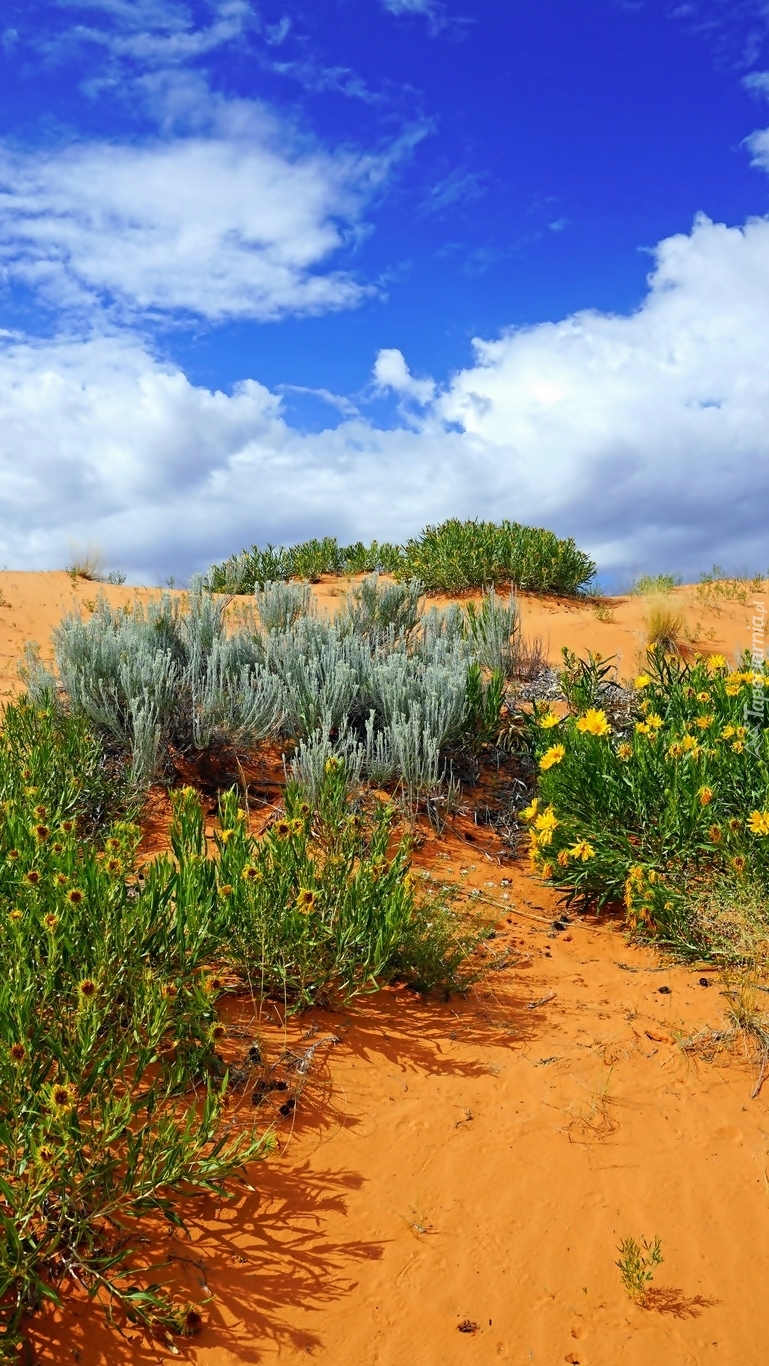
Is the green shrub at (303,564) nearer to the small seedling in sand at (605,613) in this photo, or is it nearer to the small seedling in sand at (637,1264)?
the small seedling in sand at (605,613)

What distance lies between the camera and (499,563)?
13711 mm

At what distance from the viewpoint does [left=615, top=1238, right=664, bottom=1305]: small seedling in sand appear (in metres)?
2.73

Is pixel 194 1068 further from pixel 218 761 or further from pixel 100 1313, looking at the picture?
pixel 218 761

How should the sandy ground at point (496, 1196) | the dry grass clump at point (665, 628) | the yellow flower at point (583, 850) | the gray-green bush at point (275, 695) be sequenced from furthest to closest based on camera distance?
the dry grass clump at point (665, 628) → the gray-green bush at point (275, 695) → the yellow flower at point (583, 850) → the sandy ground at point (496, 1196)

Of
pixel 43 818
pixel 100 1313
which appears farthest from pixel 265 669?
pixel 100 1313

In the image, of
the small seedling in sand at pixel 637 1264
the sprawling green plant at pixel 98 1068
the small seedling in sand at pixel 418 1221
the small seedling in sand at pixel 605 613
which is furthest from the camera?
the small seedling in sand at pixel 605 613

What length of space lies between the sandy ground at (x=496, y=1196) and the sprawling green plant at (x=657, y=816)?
0.43 meters

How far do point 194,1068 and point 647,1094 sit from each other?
1650 millimetres

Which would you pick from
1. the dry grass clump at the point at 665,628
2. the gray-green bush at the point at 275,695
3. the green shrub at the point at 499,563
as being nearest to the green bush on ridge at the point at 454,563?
the green shrub at the point at 499,563

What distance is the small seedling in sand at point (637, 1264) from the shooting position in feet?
8.96

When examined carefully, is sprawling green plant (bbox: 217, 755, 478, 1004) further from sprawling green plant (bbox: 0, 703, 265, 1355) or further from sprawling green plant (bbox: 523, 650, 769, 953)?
sprawling green plant (bbox: 523, 650, 769, 953)

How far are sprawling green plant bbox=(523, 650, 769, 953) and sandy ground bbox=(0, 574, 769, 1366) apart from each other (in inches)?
17.1

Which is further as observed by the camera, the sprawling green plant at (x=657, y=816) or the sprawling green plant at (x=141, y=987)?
the sprawling green plant at (x=657, y=816)

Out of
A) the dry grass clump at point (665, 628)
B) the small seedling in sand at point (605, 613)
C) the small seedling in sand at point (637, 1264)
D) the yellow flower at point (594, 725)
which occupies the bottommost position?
the small seedling in sand at point (637, 1264)
